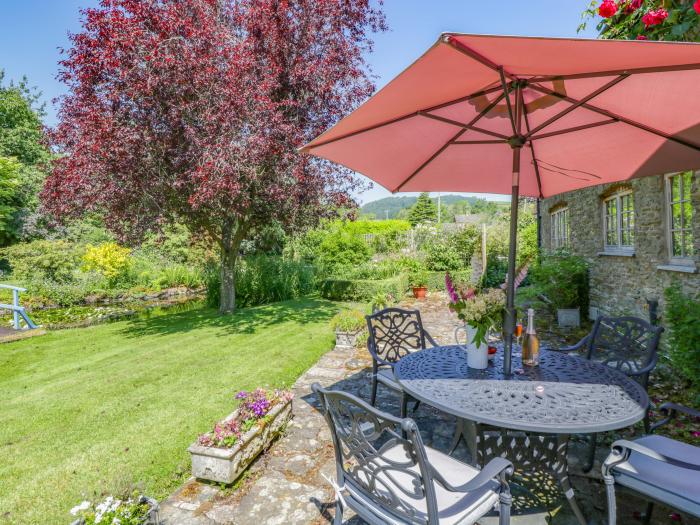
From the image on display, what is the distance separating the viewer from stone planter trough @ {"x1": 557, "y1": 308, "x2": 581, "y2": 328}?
291 inches

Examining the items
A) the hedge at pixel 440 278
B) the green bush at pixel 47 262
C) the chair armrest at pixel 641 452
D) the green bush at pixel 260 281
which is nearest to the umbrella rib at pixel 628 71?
the chair armrest at pixel 641 452

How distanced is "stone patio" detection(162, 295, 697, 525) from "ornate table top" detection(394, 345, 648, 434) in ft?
2.43

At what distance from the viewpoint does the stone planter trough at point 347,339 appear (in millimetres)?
5973

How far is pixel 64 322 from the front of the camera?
29.6 ft

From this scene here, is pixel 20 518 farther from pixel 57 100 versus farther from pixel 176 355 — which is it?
pixel 57 100

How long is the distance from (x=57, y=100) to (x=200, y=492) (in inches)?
327

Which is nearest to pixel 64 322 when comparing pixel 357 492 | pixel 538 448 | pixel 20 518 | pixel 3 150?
pixel 20 518

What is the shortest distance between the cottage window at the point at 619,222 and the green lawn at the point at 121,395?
18.2 feet

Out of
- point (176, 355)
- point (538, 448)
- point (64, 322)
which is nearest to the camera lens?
point (538, 448)

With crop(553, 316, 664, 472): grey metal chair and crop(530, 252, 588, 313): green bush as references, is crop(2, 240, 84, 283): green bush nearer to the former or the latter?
crop(530, 252, 588, 313): green bush

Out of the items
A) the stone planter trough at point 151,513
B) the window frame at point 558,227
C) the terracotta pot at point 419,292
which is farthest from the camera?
the terracotta pot at point 419,292

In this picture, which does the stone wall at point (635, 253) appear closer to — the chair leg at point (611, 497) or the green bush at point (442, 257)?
the chair leg at point (611, 497)

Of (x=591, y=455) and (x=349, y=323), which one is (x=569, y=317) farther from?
(x=591, y=455)

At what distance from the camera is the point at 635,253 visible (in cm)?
589
